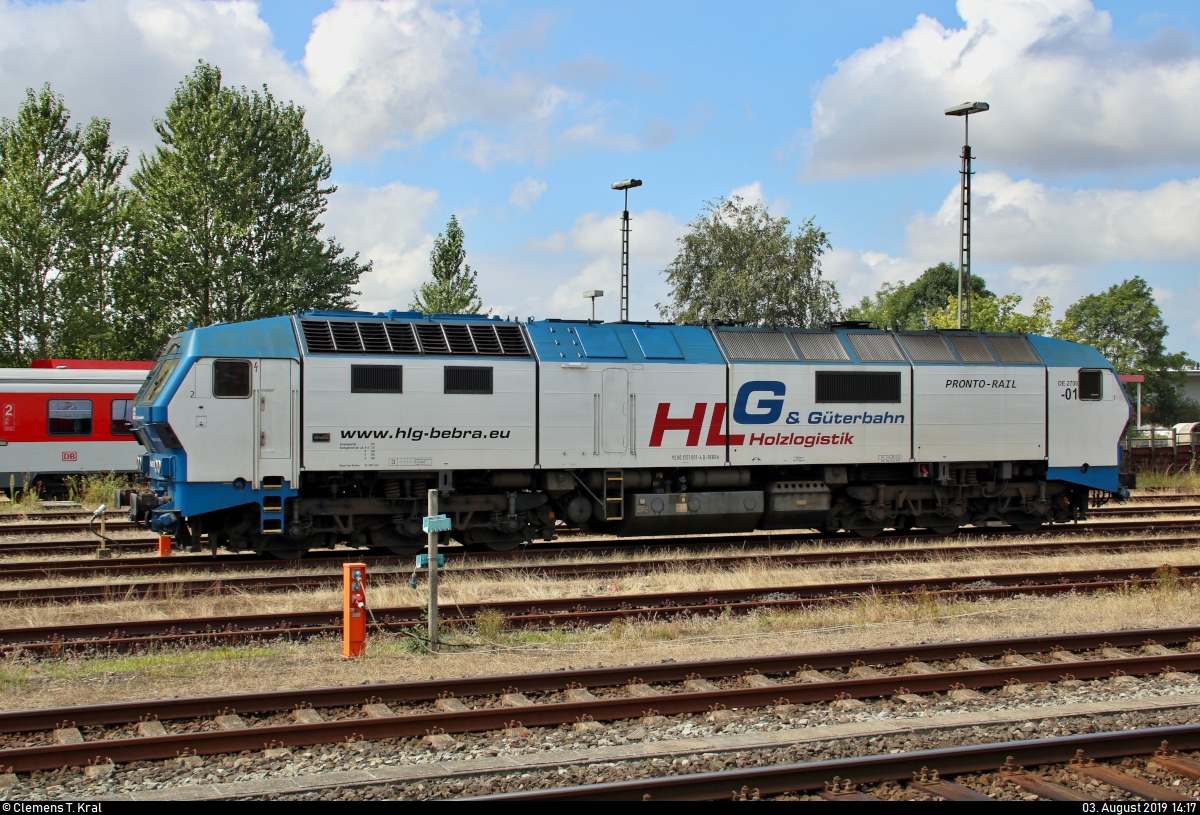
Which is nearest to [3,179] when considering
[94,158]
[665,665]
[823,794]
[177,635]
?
[94,158]

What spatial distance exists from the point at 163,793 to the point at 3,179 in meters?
36.5

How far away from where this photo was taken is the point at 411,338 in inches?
635

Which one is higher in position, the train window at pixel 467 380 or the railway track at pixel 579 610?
the train window at pixel 467 380

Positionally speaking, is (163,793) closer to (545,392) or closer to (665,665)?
(665,665)

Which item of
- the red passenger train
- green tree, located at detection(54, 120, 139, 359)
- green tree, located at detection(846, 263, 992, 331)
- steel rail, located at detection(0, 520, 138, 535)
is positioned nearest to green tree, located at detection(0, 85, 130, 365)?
green tree, located at detection(54, 120, 139, 359)

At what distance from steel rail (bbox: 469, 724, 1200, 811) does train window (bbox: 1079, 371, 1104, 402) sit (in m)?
14.2

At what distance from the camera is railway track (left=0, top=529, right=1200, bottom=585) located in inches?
568

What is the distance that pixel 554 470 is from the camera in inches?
664

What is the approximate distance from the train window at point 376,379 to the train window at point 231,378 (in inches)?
60.1

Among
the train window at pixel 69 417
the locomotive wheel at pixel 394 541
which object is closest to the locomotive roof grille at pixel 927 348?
the locomotive wheel at pixel 394 541

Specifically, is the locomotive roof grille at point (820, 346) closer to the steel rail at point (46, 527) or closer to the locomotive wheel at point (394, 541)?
the locomotive wheel at point (394, 541)

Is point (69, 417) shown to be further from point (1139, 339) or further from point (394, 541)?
point (1139, 339)

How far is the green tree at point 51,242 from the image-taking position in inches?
1369

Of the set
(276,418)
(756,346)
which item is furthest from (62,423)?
(756,346)
